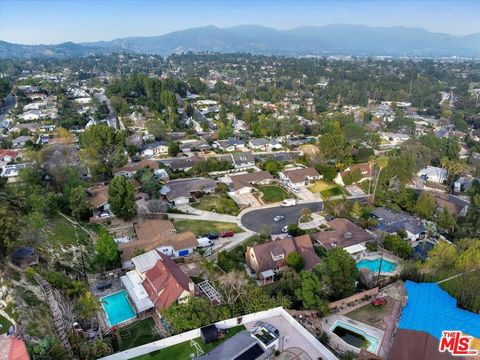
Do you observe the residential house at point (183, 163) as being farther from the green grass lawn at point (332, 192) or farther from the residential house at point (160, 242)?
the green grass lawn at point (332, 192)

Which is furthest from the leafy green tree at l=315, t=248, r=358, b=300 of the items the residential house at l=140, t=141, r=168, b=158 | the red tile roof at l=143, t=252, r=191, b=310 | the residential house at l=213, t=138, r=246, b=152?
the residential house at l=140, t=141, r=168, b=158

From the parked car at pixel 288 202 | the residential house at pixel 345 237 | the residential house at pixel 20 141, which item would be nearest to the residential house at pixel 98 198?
the parked car at pixel 288 202

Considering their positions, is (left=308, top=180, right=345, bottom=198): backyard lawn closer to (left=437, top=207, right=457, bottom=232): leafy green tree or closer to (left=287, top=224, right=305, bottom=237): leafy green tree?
(left=287, top=224, right=305, bottom=237): leafy green tree

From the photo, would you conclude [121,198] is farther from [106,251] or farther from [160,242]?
[106,251]

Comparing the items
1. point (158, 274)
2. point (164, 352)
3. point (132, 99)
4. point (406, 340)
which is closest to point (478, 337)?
point (406, 340)

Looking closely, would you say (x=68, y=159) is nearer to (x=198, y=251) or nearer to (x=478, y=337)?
(x=198, y=251)
